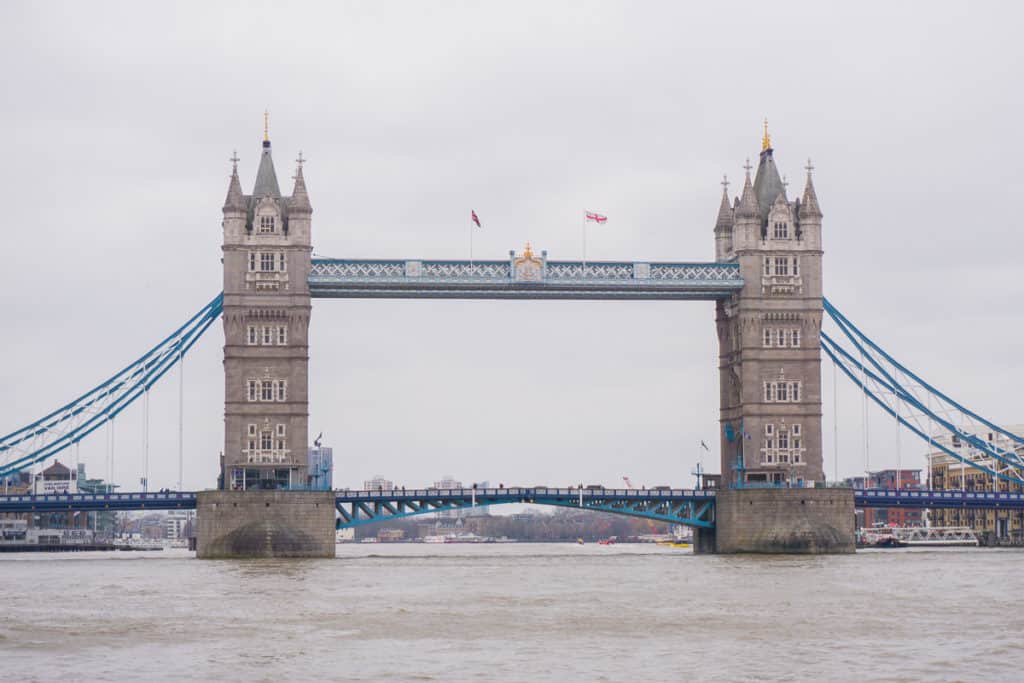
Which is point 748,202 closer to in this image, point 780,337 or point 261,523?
point 780,337

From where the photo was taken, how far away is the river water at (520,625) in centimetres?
4728

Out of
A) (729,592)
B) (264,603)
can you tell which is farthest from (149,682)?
(729,592)

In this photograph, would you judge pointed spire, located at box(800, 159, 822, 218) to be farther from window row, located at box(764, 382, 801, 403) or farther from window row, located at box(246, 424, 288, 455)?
window row, located at box(246, 424, 288, 455)

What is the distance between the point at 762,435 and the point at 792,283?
434 inches

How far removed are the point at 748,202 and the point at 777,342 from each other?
33.4 ft

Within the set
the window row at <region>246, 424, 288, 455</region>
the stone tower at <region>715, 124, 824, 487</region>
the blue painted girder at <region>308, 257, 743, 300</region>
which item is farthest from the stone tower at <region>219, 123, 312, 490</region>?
the stone tower at <region>715, 124, 824, 487</region>

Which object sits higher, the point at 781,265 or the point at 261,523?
the point at 781,265

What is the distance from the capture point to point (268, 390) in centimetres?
11800

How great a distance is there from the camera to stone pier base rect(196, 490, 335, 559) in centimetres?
11294

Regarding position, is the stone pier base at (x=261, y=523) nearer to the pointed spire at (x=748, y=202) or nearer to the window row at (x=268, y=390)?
Result: the window row at (x=268, y=390)

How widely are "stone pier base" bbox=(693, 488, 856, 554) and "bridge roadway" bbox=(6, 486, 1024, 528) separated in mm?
4782

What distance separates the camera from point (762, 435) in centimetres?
12225

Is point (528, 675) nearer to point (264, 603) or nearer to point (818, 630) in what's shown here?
point (818, 630)

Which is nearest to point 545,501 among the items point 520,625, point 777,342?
point 777,342
